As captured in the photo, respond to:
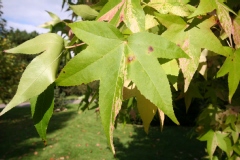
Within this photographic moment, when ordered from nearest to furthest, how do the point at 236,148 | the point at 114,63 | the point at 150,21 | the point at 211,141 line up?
the point at 114,63, the point at 150,21, the point at 236,148, the point at 211,141

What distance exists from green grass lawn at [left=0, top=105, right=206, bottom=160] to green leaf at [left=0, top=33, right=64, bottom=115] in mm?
5219

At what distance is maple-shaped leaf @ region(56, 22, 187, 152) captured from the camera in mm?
519

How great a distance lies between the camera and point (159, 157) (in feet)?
18.8

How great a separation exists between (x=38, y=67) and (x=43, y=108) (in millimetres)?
120

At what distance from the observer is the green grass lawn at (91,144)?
18.9ft

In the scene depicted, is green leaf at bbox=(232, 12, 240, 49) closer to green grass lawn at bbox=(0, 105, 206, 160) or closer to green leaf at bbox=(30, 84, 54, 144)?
green leaf at bbox=(30, 84, 54, 144)

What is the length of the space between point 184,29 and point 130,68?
9.2 inches

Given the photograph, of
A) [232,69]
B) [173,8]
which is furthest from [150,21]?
Result: [232,69]

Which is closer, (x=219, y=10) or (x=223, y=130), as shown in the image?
(x=219, y=10)

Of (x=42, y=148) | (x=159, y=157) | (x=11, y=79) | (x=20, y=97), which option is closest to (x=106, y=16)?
(x=20, y=97)

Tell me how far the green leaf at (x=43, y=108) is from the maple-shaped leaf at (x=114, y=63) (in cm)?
12

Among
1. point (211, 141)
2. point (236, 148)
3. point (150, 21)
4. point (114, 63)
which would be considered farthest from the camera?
point (211, 141)

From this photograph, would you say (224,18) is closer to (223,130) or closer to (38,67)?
(38,67)

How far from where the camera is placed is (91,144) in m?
6.58
